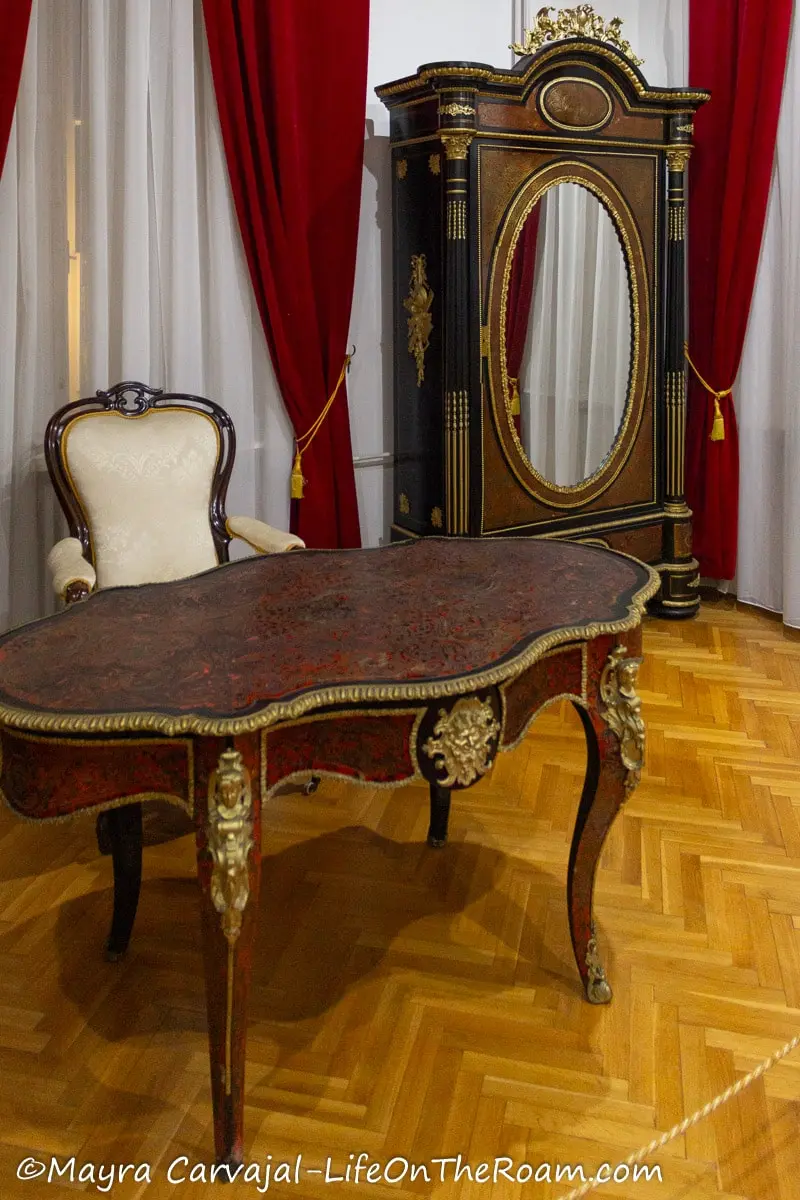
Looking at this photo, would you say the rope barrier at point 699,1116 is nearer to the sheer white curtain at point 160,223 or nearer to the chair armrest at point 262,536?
the chair armrest at point 262,536

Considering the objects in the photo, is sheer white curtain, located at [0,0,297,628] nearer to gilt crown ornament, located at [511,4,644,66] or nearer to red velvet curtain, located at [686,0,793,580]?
gilt crown ornament, located at [511,4,644,66]

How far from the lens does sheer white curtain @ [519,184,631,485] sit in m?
3.86

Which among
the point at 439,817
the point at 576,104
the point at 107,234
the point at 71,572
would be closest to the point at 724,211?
the point at 576,104

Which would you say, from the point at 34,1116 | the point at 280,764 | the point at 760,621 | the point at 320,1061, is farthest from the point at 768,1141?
the point at 760,621

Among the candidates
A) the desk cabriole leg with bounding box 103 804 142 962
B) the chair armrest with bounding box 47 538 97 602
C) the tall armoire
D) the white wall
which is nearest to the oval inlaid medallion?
the tall armoire

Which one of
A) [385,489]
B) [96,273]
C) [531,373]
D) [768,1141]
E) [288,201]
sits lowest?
[768,1141]

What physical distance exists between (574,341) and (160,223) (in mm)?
1454

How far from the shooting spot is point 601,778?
2105 mm

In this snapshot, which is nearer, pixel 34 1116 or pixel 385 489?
pixel 34 1116

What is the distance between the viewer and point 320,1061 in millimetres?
2039

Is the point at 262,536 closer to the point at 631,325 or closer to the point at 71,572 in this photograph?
the point at 71,572

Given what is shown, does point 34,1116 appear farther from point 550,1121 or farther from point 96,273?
point 96,273

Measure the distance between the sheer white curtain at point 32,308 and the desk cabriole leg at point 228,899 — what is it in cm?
196

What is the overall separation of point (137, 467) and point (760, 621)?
8.57 ft
